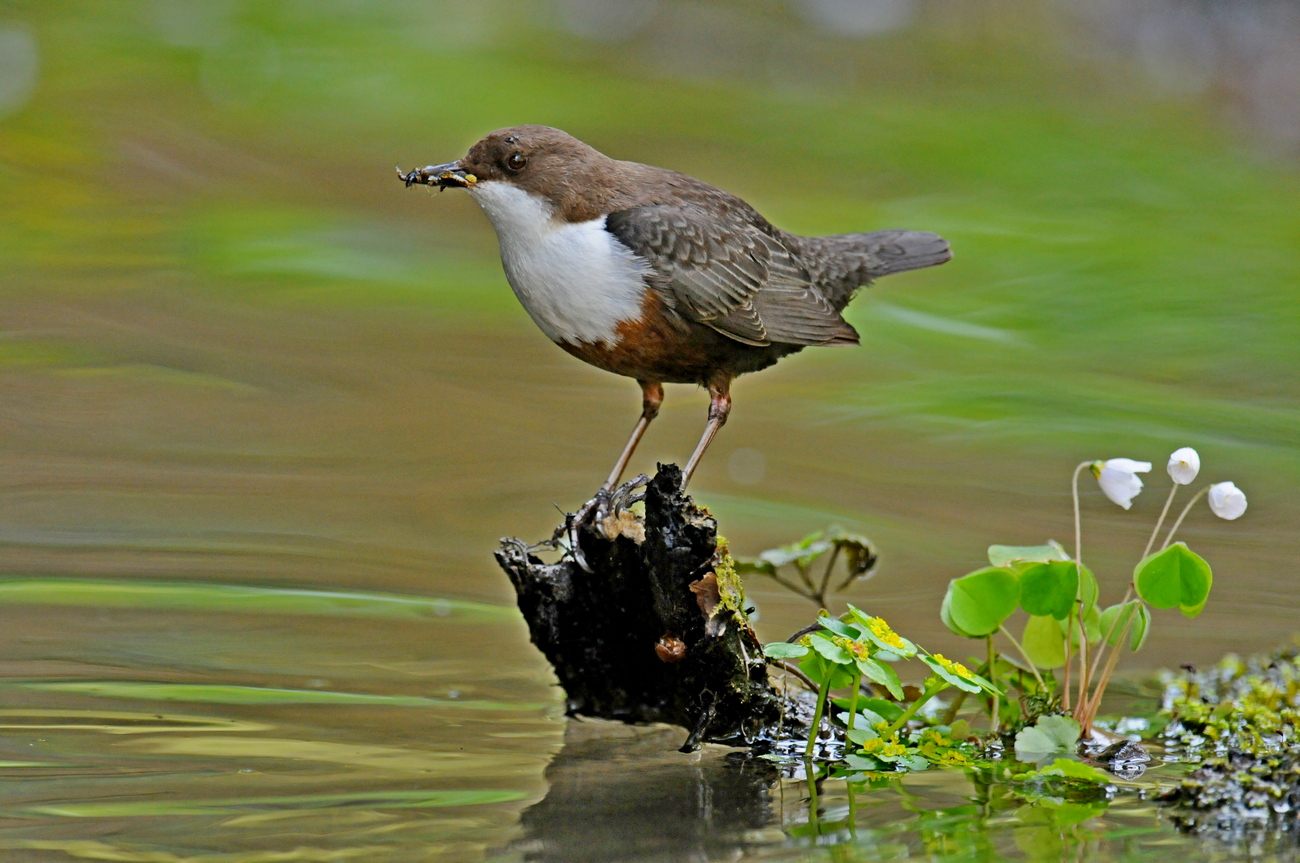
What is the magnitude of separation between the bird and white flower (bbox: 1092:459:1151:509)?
3.04 ft

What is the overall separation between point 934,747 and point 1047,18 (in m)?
11.6

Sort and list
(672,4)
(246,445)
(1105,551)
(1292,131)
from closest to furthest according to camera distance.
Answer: (1105,551)
(246,445)
(1292,131)
(672,4)

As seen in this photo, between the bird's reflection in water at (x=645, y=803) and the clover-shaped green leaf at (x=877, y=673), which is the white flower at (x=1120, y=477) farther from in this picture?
the bird's reflection in water at (x=645, y=803)

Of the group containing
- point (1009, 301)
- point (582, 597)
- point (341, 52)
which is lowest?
point (582, 597)

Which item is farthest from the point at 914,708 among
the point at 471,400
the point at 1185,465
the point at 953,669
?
the point at 471,400

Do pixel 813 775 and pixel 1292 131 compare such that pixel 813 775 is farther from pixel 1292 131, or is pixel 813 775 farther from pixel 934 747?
pixel 1292 131

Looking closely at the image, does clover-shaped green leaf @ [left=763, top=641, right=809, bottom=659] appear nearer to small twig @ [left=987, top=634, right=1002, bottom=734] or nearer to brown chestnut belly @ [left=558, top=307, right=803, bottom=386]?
small twig @ [left=987, top=634, right=1002, bottom=734]

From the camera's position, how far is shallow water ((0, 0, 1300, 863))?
2959 millimetres

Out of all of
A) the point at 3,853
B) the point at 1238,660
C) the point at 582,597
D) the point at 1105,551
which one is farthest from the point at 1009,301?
the point at 3,853

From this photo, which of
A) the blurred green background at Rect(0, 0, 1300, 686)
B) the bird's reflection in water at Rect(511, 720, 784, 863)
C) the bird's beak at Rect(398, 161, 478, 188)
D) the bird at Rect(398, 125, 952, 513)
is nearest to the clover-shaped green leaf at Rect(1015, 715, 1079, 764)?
the bird's reflection in water at Rect(511, 720, 784, 863)

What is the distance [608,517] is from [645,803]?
801 millimetres

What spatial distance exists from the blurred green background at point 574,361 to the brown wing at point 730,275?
0.94 m

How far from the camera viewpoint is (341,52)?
1188 cm

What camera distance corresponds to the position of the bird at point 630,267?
11.9ft
